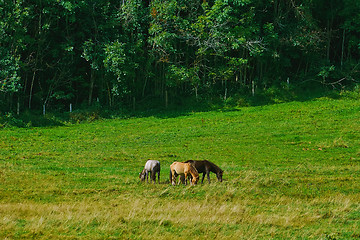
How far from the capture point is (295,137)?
33750 mm

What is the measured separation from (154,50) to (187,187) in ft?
97.6

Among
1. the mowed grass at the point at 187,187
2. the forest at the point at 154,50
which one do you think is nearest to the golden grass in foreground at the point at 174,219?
the mowed grass at the point at 187,187

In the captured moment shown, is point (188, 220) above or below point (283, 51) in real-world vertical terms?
below

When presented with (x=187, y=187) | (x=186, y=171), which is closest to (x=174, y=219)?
(x=187, y=187)

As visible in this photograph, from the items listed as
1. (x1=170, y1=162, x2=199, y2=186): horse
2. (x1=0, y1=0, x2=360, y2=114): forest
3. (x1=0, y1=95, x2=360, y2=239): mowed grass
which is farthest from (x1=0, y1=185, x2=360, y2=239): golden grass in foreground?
(x1=0, y1=0, x2=360, y2=114): forest

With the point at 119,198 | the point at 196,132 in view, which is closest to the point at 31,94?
the point at 196,132

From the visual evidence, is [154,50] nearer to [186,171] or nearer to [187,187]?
[186,171]

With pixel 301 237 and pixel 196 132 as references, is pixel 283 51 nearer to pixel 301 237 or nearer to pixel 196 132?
pixel 196 132

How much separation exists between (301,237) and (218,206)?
3.69 meters

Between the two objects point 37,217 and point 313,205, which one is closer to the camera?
point 37,217

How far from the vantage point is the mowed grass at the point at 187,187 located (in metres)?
12.8

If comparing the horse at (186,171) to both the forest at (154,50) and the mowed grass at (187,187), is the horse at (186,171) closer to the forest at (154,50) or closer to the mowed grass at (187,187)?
the mowed grass at (187,187)

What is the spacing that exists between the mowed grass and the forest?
651cm

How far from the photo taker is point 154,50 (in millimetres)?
45906
